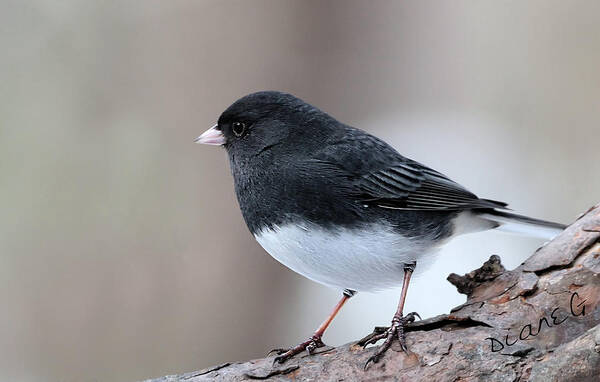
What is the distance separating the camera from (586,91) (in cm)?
436

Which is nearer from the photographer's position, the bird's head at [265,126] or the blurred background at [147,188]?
the bird's head at [265,126]

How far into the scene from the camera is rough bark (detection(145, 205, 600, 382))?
5.76ft

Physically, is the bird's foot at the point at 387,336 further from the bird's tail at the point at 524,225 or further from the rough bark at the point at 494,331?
the bird's tail at the point at 524,225

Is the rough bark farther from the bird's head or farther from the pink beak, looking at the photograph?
the pink beak

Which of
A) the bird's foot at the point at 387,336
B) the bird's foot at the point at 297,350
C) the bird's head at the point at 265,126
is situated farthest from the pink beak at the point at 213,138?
the bird's foot at the point at 387,336

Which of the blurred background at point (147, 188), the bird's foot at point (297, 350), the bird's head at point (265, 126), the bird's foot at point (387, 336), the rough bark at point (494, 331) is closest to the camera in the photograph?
the rough bark at point (494, 331)

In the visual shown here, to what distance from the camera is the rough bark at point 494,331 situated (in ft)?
5.76

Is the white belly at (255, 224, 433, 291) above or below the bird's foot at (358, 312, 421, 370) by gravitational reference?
above

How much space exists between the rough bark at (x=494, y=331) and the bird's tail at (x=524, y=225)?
0.36 metres

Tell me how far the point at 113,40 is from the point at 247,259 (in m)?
1.51

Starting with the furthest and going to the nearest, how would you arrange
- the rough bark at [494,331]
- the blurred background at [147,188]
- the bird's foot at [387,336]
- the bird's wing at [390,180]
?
the blurred background at [147,188], the bird's wing at [390,180], the bird's foot at [387,336], the rough bark at [494,331]
